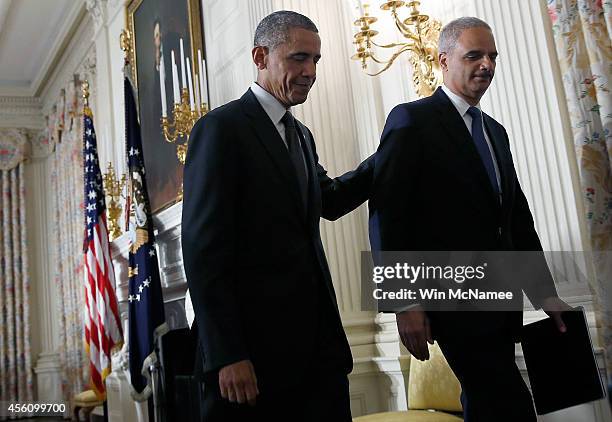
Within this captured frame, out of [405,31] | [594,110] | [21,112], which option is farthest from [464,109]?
[21,112]

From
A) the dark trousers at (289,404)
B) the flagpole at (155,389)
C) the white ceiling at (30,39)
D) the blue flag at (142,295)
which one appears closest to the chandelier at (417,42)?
the dark trousers at (289,404)

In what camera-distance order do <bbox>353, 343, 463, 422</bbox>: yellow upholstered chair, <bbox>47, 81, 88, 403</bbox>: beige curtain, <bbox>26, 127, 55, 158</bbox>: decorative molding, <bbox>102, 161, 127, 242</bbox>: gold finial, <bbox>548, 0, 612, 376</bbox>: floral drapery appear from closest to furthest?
<bbox>548, 0, 612, 376</bbox>: floral drapery, <bbox>353, 343, 463, 422</bbox>: yellow upholstered chair, <bbox>102, 161, 127, 242</bbox>: gold finial, <bbox>47, 81, 88, 403</bbox>: beige curtain, <bbox>26, 127, 55, 158</bbox>: decorative molding

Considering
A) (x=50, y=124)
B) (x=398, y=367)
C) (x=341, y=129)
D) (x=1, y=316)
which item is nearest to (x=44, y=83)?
(x=50, y=124)

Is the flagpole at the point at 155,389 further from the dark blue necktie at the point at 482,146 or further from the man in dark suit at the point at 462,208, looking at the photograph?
the dark blue necktie at the point at 482,146

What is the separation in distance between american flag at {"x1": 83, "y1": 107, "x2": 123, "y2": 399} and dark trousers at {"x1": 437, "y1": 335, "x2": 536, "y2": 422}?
14.2 feet

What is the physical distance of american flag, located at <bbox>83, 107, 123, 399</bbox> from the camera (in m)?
5.46

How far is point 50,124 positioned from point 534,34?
26.2ft

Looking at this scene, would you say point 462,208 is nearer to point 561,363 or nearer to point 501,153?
point 501,153

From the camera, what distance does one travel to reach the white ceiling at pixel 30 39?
734 centimetres

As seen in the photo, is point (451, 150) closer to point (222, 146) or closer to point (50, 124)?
point (222, 146)

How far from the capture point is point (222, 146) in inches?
61.2

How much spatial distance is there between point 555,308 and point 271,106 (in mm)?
820

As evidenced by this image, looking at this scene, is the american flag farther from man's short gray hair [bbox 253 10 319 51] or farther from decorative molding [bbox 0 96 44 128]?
man's short gray hair [bbox 253 10 319 51]

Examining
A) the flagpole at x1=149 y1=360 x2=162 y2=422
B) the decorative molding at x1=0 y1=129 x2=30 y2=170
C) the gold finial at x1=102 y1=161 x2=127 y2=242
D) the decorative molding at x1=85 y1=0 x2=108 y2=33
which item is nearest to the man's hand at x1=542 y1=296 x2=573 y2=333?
the flagpole at x1=149 y1=360 x2=162 y2=422
